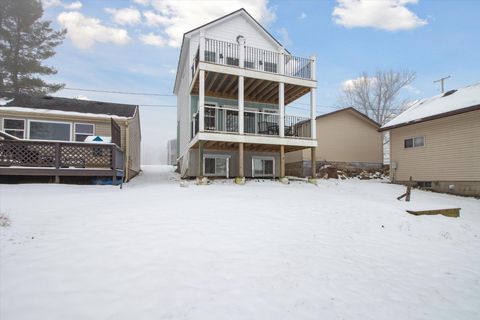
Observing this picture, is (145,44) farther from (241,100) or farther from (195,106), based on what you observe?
(241,100)

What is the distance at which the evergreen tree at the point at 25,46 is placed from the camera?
963 inches

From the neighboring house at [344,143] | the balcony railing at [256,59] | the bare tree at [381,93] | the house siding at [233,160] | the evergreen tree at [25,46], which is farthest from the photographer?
the bare tree at [381,93]

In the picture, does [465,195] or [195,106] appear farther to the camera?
[195,106]

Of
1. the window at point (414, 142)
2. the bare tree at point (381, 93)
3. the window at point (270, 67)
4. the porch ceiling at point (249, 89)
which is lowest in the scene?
the window at point (414, 142)

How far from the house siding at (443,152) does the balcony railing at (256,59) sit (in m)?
7.46

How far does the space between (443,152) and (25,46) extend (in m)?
33.8

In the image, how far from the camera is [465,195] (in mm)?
13539

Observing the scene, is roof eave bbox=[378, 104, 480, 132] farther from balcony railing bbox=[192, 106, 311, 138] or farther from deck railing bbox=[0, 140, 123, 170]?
deck railing bbox=[0, 140, 123, 170]

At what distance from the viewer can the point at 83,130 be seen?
1412cm

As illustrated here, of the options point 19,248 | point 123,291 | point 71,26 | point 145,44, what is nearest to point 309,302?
point 123,291

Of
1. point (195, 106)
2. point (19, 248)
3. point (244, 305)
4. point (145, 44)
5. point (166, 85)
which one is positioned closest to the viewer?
point (244, 305)

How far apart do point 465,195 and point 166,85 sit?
26535 millimetres

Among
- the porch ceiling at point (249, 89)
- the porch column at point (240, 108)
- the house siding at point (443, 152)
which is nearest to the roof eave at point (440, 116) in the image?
the house siding at point (443, 152)

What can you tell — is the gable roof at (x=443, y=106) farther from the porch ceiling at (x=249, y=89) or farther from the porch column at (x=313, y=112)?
the porch ceiling at (x=249, y=89)
